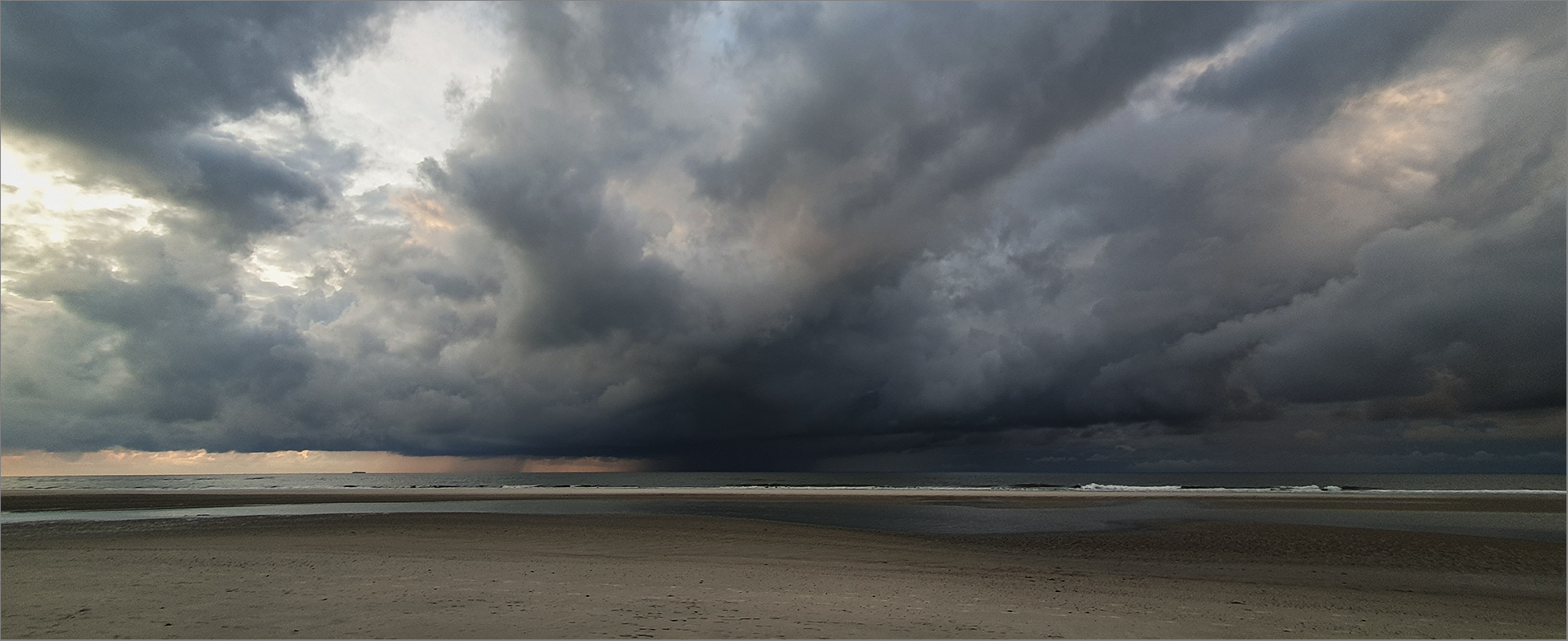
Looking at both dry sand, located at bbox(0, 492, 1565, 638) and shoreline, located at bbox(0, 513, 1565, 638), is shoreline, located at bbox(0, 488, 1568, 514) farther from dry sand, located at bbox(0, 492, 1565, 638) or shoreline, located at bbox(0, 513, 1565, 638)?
dry sand, located at bbox(0, 492, 1565, 638)

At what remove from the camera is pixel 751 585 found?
15492 mm

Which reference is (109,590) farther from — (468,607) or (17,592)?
(468,607)

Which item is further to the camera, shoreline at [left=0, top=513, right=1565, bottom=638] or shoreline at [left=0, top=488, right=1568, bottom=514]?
shoreline at [left=0, top=488, right=1568, bottom=514]

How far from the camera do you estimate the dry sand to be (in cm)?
1144

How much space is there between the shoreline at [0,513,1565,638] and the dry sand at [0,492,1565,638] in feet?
0.28

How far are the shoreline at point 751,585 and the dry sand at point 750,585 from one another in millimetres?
86

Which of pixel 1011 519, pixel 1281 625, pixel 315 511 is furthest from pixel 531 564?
pixel 315 511

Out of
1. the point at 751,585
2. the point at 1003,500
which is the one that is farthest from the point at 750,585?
the point at 1003,500

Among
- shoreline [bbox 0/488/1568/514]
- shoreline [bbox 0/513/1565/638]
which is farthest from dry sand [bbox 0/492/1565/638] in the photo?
shoreline [bbox 0/488/1568/514]

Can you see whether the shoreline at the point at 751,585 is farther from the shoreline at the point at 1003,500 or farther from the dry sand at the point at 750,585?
the shoreline at the point at 1003,500

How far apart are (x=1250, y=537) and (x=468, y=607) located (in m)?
32.0

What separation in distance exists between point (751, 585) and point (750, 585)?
0.02 m

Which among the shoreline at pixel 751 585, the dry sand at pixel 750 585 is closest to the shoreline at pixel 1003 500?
the shoreline at pixel 751 585

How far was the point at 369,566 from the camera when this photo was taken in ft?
57.1
